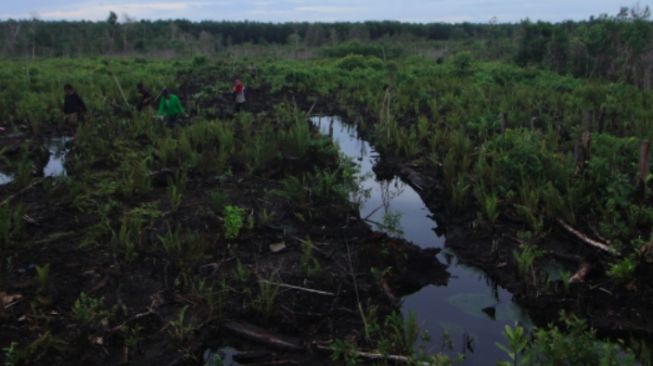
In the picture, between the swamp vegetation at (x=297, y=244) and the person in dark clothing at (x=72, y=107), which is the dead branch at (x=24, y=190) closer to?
the swamp vegetation at (x=297, y=244)

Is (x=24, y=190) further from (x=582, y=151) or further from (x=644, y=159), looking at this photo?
(x=644, y=159)

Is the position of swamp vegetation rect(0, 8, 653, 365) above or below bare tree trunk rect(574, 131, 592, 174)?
below

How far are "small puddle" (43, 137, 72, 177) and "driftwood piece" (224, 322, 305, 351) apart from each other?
6275 millimetres

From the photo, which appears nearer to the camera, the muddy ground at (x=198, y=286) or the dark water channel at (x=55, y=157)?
the muddy ground at (x=198, y=286)

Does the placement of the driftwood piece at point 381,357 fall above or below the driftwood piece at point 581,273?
below

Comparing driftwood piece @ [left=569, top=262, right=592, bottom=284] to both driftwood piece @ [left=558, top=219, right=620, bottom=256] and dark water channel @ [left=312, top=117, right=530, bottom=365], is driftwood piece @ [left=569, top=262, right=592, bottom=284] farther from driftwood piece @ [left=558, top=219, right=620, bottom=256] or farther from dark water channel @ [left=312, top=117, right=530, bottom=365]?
dark water channel @ [left=312, top=117, right=530, bottom=365]

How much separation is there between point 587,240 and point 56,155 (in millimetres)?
9543

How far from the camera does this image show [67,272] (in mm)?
5891

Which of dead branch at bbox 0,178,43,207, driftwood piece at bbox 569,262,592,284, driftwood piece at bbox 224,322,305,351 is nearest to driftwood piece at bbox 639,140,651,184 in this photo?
driftwood piece at bbox 569,262,592,284

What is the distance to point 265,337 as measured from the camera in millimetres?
4965

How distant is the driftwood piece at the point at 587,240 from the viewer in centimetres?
599

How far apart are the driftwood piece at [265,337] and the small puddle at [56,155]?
628 cm

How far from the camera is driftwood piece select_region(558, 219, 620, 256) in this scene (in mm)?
5986

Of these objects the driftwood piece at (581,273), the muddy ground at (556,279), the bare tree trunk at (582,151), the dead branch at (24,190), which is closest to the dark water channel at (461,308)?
the muddy ground at (556,279)
